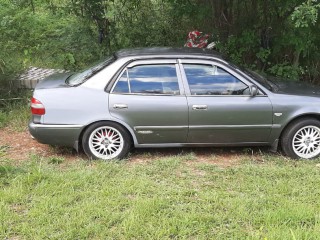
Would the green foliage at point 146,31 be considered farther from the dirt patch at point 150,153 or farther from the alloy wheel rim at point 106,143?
the alloy wheel rim at point 106,143

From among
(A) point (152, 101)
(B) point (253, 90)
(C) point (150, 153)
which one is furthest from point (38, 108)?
(B) point (253, 90)

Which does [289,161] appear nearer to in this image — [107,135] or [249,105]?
[249,105]

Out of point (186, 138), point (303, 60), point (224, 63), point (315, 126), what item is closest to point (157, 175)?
A: point (186, 138)

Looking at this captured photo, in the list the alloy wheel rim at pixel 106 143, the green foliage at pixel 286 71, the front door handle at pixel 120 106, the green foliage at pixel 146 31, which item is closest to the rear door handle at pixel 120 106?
the front door handle at pixel 120 106

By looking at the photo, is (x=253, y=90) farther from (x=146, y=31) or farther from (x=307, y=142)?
(x=146, y=31)

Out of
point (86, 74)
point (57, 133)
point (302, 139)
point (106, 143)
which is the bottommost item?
point (302, 139)

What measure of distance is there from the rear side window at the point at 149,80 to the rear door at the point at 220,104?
17 cm

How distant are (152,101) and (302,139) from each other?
213 cm

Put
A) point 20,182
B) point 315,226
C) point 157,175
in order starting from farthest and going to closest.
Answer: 1. point 157,175
2. point 20,182
3. point 315,226

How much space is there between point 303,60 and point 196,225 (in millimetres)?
5866

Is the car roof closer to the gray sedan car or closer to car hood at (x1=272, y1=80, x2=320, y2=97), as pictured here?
the gray sedan car

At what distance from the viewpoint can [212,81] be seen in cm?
577

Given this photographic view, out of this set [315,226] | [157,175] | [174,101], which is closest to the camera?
[315,226]

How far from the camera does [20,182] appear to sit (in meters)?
4.85
